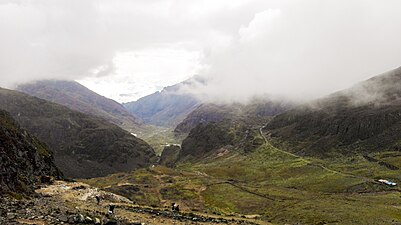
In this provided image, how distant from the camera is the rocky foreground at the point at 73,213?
41.0m

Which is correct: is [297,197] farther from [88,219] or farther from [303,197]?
[88,219]

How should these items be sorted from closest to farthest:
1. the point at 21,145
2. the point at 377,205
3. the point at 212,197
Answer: the point at 21,145 → the point at 377,205 → the point at 212,197

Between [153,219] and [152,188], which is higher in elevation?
[153,219]

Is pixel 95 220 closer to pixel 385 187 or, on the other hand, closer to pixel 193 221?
pixel 193 221

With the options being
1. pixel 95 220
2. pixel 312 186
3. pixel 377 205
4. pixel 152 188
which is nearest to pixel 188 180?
pixel 152 188

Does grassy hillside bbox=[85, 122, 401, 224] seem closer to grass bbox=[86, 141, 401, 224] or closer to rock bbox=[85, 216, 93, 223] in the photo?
grass bbox=[86, 141, 401, 224]

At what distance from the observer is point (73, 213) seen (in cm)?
4684

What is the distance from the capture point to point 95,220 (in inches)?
1751

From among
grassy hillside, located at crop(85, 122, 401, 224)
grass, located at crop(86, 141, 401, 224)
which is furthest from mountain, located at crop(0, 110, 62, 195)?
grass, located at crop(86, 141, 401, 224)

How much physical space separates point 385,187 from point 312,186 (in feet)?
97.9

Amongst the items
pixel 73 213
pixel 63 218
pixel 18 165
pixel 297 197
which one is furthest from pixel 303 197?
pixel 63 218

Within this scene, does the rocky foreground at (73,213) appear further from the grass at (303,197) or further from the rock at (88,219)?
the grass at (303,197)

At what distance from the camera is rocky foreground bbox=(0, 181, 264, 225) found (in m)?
41.0

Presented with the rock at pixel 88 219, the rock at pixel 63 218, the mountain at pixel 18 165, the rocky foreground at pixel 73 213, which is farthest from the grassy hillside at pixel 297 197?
the rock at pixel 63 218
